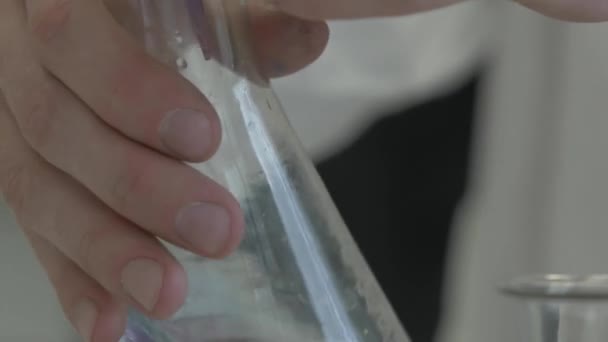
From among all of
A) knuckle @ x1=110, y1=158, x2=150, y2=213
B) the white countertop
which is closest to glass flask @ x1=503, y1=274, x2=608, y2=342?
knuckle @ x1=110, y1=158, x2=150, y2=213

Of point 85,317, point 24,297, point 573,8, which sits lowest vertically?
point 24,297

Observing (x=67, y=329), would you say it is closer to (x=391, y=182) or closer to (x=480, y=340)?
(x=391, y=182)

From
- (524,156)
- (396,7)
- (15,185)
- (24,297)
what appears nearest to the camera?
(396,7)

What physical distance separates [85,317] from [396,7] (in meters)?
0.15

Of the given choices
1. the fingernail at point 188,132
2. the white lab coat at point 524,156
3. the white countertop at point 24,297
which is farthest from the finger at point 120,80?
the white lab coat at point 524,156

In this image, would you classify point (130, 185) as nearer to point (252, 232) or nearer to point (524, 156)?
point (252, 232)

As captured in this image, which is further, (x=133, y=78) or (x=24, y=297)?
(x=24, y=297)

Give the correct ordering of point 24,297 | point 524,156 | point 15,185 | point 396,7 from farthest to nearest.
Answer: point 524,156 < point 24,297 < point 15,185 < point 396,7

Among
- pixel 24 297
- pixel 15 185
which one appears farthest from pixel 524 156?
pixel 15 185

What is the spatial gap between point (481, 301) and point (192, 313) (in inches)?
23.7

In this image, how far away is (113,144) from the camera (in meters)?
0.27

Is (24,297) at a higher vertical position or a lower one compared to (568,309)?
lower

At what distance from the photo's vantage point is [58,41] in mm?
278

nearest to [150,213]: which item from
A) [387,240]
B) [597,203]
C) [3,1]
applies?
[3,1]
